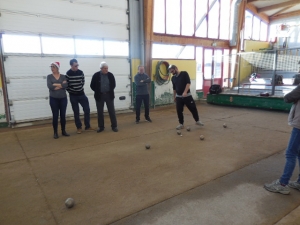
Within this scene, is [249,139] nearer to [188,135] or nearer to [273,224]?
[188,135]

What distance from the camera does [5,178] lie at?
3.18m

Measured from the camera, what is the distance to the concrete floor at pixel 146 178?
230 centimetres

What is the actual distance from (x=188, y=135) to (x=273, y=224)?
3.07 meters

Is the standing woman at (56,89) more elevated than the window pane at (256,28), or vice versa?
the window pane at (256,28)

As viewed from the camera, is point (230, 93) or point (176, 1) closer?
point (230, 93)

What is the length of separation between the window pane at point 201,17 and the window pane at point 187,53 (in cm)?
83

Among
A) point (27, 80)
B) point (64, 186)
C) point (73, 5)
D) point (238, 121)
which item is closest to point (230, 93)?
point (238, 121)

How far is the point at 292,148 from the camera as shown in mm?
2520

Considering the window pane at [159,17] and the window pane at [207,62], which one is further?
the window pane at [207,62]

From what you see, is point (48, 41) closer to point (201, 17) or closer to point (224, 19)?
point (201, 17)

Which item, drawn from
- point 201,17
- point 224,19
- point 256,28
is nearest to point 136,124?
point 201,17

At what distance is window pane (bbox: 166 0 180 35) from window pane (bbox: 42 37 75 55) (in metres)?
4.80

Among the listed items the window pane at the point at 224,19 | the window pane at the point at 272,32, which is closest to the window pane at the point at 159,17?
the window pane at the point at 224,19

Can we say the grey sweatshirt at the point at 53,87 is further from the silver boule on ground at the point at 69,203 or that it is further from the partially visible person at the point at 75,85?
the silver boule on ground at the point at 69,203
